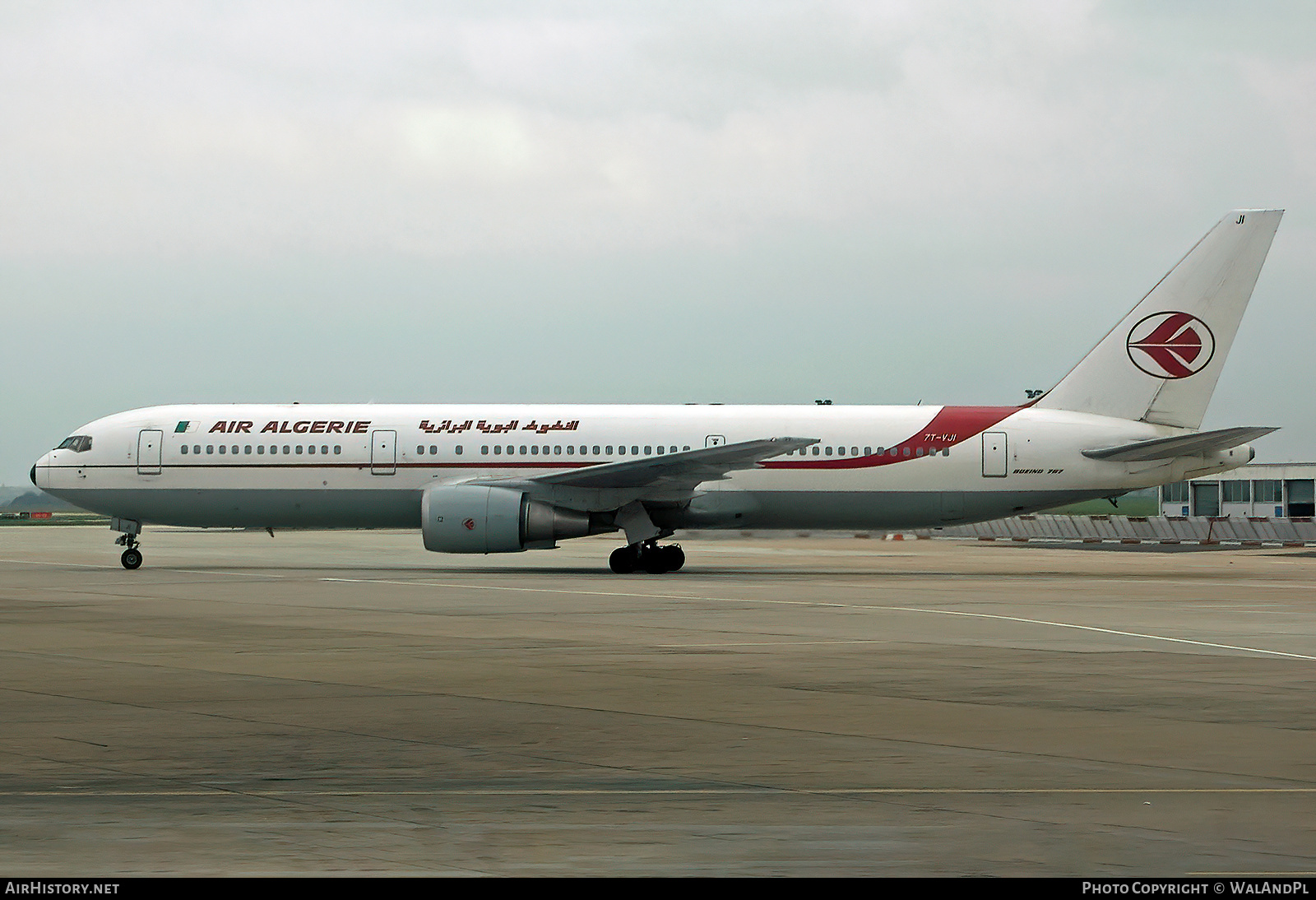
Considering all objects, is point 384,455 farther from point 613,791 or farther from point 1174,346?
point 613,791

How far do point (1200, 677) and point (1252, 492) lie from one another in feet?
222

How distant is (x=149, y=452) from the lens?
35.7 metres

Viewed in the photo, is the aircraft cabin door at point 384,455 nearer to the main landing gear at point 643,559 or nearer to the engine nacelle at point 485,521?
the engine nacelle at point 485,521

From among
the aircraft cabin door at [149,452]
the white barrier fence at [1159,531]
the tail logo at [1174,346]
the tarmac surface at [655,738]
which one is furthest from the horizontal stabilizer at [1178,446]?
the white barrier fence at [1159,531]

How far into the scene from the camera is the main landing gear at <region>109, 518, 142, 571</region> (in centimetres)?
3547

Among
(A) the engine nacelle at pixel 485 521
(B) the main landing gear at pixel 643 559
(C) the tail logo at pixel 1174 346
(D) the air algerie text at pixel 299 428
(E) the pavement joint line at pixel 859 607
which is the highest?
(C) the tail logo at pixel 1174 346

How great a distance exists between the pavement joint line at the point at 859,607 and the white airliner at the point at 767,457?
177 inches

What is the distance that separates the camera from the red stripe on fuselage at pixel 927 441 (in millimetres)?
34469

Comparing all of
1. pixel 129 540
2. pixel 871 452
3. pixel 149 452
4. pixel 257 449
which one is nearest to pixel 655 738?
pixel 871 452

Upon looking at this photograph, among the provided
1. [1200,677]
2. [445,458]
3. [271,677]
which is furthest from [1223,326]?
[271,677]

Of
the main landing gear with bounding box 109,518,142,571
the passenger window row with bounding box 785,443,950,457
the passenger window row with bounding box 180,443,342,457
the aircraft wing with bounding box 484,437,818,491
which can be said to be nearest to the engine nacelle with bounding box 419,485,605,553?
the aircraft wing with bounding box 484,437,818,491

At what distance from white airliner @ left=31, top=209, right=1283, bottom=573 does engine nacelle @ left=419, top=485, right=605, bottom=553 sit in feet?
2.61

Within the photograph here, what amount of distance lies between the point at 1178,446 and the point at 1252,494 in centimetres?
4728
